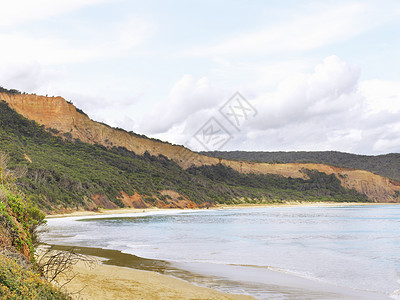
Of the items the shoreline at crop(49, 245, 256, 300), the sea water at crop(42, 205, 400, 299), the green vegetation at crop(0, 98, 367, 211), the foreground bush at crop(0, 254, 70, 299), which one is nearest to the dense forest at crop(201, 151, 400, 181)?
the green vegetation at crop(0, 98, 367, 211)

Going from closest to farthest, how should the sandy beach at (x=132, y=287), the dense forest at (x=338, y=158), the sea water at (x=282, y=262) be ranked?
the sandy beach at (x=132, y=287)
the sea water at (x=282, y=262)
the dense forest at (x=338, y=158)

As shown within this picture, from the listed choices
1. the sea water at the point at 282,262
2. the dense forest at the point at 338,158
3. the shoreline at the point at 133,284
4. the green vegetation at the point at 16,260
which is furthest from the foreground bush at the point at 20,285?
the dense forest at the point at 338,158

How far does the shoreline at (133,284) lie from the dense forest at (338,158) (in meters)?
126

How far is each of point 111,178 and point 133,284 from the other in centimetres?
5458

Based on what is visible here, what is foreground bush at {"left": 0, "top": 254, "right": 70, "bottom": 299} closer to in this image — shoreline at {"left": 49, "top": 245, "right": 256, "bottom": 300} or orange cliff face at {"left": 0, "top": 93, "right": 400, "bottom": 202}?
shoreline at {"left": 49, "top": 245, "right": 256, "bottom": 300}

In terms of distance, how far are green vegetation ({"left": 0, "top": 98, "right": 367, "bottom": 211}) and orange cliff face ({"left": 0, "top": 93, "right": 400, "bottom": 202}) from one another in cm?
223

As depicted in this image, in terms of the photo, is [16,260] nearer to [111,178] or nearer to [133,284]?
[133,284]

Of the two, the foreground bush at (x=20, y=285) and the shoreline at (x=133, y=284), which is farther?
the shoreline at (x=133, y=284)

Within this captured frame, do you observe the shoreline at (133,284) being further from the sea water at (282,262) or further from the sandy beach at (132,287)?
the sea water at (282,262)

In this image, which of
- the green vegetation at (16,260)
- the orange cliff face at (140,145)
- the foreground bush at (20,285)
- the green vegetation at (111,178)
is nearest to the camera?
the foreground bush at (20,285)

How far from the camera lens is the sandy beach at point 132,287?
29.5ft

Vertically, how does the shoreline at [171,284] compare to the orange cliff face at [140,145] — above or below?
below

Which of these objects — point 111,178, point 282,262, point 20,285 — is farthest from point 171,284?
point 111,178

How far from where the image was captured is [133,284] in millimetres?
10117
